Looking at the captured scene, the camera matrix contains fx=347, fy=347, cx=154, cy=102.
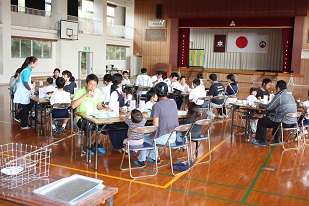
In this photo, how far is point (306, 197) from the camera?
14.3 ft

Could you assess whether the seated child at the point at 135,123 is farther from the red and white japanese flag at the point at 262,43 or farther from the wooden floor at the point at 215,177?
the red and white japanese flag at the point at 262,43

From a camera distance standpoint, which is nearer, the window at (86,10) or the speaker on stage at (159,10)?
the window at (86,10)

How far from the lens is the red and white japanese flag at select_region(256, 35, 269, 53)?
82.2 feet

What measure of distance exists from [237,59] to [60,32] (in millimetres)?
13350

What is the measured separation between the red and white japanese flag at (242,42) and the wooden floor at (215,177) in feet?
64.8

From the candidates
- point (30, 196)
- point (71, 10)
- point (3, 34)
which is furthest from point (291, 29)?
point (30, 196)

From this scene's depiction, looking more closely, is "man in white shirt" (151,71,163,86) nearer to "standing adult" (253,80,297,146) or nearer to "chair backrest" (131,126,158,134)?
"standing adult" (253,80,297,146)

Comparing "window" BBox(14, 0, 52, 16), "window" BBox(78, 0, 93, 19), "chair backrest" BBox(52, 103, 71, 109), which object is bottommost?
"chair backrest" BBox(52, 103, 71, 109)

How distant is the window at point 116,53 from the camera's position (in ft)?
83.6

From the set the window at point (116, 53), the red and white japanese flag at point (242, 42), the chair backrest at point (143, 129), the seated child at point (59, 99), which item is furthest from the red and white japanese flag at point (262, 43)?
the chair backrest at point (143, 129)

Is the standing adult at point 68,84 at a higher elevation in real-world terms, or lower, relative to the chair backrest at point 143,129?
higher

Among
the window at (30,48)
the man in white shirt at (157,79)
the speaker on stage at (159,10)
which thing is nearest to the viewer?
the man in white shirt at (157,79)

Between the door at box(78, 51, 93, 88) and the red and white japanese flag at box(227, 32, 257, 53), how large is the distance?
10447mm

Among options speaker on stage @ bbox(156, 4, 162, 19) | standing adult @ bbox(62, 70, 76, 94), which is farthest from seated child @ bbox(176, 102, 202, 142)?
speaker on stage @ bbox(156, 4, 162, 19)
